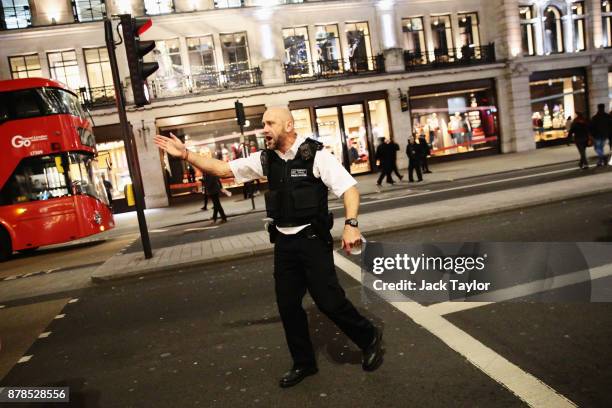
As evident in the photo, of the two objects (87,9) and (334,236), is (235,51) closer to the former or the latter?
(87,9)

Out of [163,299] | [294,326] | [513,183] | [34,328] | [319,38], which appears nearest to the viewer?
[294,326]

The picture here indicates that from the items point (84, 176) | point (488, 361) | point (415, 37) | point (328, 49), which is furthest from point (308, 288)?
point (415, 37)

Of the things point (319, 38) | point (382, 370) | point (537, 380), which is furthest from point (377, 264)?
point (319, 38)

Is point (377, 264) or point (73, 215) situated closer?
point (377, 264)

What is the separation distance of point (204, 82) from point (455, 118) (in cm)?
1440

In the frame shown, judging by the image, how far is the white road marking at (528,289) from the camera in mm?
3973

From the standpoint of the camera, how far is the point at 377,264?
3416 mm

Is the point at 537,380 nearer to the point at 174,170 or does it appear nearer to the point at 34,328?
the point at 34,328

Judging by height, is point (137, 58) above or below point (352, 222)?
above

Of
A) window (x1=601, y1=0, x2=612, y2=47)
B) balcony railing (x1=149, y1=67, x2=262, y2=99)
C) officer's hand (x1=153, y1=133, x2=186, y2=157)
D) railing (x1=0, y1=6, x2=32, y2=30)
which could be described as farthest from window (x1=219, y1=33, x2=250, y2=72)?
window (x1=601, y1=0, x2=612, y2=47)

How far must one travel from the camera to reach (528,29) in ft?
81.8

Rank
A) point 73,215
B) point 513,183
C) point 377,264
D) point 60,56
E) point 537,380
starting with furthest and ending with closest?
point 60,56
point 513,183
point 73,215
point 377,264
point 537,380

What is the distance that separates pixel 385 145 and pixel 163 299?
482 inches

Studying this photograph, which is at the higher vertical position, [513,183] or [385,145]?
[385,145]
